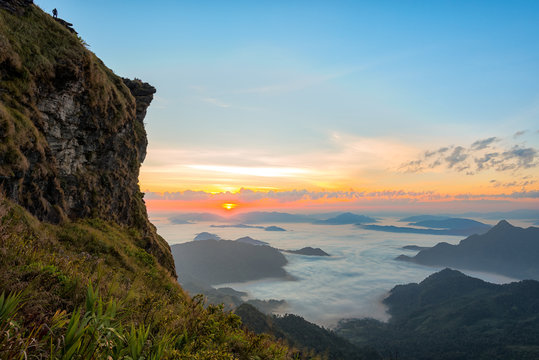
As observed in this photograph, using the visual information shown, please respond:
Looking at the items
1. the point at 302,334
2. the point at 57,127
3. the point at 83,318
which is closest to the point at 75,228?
the point at 57,127

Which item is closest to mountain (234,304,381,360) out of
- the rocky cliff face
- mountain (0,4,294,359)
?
the rocky cliff face

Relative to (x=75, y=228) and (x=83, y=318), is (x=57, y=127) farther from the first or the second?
(x=83, y=318)

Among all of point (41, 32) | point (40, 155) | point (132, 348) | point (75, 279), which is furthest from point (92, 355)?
point (41, 32)

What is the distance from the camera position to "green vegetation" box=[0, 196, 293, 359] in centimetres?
373

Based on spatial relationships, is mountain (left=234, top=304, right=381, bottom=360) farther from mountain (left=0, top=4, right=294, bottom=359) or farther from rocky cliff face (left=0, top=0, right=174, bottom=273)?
mountain (left=0, top=4, right=294, bottom=359)

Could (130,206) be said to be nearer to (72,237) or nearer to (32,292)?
(72,237)

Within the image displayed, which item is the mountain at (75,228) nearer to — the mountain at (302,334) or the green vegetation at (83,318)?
the green vegetation at (83,318)

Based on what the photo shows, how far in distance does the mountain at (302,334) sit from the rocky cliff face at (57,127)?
3850 inches

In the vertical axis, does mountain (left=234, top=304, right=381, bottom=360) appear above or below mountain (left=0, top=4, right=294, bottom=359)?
below

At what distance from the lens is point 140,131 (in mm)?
24672

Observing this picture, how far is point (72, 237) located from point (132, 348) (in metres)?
10.2

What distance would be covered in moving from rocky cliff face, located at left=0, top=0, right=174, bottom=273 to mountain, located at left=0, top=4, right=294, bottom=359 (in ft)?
0.18

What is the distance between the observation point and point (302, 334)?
12244cm

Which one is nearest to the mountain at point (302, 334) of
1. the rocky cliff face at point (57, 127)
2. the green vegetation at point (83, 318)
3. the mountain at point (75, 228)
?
the rocky cliff face at point (57, 127)
